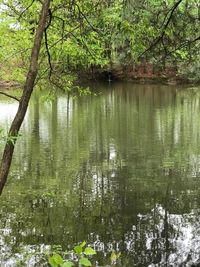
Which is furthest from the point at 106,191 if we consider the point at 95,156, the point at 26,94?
the point at 26,94

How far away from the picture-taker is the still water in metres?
7.47

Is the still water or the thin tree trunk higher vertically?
the thin tree trunk

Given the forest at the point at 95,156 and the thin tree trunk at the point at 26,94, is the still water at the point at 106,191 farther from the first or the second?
the thin tree trunk at the point at 26,94

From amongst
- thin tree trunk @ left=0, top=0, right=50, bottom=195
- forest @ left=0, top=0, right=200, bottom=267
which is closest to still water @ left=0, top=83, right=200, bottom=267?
forest @ left=0, top=0, right=200, bottom=267

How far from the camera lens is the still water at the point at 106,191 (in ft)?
24.5

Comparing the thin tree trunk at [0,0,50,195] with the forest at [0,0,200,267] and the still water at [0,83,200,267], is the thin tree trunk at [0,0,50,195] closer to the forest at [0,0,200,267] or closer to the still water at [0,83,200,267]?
the forest at [0,0,200,267]

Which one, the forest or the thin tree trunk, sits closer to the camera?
the thin tree trunk

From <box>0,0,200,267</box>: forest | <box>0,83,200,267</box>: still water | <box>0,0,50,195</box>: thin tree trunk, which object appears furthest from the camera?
<box>0,83,200,267</box>: still water

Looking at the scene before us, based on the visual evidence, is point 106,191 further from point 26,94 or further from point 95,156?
point 26,94

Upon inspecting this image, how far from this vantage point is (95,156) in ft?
48.7

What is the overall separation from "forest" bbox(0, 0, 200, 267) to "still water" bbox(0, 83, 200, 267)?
0.02 m

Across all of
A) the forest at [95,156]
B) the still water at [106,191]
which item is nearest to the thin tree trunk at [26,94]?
the forest at [95,156]

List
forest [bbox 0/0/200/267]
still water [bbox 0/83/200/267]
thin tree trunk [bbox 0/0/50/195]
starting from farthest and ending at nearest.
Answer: still water [bbox 0/83/200/267]
forest [bbox 0/0/200/267]
thin tree trunk [bbox 0/0/50/195]

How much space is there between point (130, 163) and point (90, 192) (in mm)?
3492
